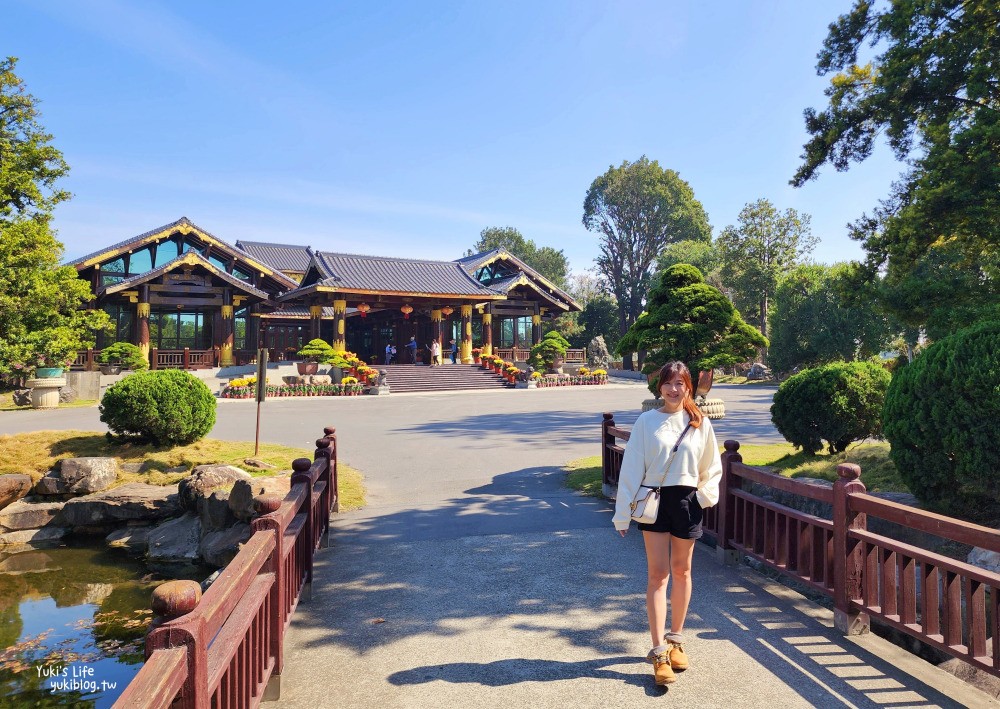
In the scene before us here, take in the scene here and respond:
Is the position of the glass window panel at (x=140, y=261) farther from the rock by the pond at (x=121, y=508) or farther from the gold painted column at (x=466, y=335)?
the rock by the pond at (x=121, y=508)

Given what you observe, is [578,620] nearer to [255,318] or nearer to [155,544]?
[155,544]

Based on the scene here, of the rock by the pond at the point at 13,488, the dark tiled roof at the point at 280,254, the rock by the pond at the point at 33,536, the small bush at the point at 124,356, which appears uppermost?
the dark tiled roof at the point at 280,254

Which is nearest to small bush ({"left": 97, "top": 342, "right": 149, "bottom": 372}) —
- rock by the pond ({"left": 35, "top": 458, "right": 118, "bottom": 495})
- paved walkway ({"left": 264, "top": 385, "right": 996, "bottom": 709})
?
rock by the pond ({"left": 35, "top": 458, "right": 118, "bottom": 495})

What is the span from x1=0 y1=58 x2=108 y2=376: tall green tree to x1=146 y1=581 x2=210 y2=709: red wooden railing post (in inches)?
488

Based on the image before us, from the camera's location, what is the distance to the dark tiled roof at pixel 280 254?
4028cm

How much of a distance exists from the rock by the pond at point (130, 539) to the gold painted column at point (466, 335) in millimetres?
25024

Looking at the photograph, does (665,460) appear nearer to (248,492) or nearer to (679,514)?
(679,514)

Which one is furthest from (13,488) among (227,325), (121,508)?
(227,325)

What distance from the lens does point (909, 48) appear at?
36.5 ft

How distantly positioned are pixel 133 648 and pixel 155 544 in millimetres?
2744

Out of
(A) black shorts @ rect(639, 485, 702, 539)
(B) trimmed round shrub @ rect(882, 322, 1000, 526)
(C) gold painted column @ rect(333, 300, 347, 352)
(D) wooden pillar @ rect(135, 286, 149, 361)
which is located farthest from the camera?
(C) gold painted column @ rect(333, 300, 347, 352)

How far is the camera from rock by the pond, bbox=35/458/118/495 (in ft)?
29.6

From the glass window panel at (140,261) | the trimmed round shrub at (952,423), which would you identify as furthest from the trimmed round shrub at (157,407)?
the glass window panel at (140,261)

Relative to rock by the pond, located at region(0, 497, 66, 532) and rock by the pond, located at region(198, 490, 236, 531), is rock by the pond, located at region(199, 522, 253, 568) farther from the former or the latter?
rock by the pond, located at region(0, 497, 66, 532)
